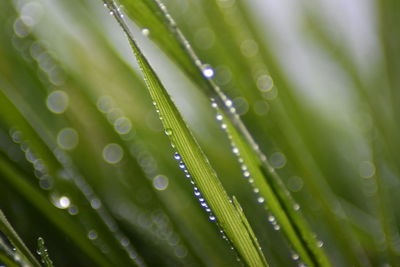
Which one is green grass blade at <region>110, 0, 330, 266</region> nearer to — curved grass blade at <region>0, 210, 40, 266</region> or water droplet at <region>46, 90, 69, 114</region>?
curved grass blade at <region>0, 210, 40, 266</region>

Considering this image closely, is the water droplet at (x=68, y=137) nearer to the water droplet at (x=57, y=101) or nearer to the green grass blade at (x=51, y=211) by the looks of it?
the water droplet at (x=57, y=101)

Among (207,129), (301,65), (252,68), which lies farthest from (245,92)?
(301,65)

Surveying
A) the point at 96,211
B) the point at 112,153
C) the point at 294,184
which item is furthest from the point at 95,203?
the point at 294,184

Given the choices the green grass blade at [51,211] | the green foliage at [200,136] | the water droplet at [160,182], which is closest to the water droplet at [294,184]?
the green foliage at [200,136]

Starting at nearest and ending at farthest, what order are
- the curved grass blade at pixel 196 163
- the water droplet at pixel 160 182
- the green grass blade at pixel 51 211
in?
the curved grass blade at pixel 196 163 < the green grass blade at pixel 51 211 < the water droplet at pixel 160 182

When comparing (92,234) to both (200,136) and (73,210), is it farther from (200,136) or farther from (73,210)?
(200,136)

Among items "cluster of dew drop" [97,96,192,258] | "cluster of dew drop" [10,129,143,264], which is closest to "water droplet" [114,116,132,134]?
"cluster of dew drop" [97,96,192,258]

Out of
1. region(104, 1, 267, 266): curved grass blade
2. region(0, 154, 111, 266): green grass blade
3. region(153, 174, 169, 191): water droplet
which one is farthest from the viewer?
region(153, 174, 169, 191): water droplet
